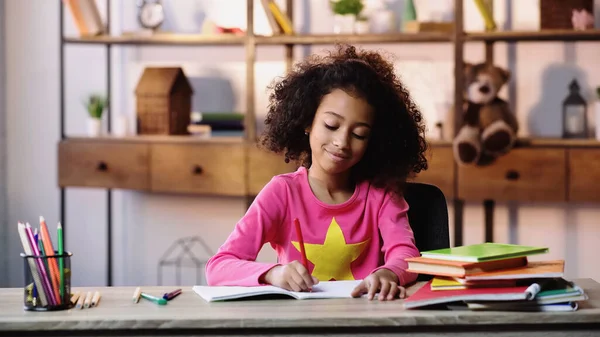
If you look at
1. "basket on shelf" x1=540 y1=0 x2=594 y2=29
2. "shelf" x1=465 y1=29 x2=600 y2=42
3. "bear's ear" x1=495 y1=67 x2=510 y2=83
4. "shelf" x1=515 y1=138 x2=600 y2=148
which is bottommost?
"shelf" x1=515 y1=138 x2=600 y2=148

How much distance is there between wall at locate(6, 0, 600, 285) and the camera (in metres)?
3.80

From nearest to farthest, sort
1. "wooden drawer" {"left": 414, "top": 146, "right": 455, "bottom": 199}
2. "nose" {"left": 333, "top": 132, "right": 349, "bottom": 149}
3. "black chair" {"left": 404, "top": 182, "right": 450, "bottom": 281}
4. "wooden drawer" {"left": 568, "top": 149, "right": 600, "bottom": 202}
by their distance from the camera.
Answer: "nose" {"left": 333, "top": 132, "right": 349, "bottom": 149} → "black chair" {"left": 404, "top": 182, "right": 450, "bottom": 281} → "wooden drawer" {"left": 568, "top": 149, "right": 600, "bottom": 202} → "wooden drawer" {"left": 414, "top": 146, "right": 455, "bottom": 199}

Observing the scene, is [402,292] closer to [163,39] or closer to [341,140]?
[341,140]

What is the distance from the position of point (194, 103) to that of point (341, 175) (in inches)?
95.0

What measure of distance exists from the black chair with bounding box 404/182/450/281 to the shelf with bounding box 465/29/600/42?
1714mm

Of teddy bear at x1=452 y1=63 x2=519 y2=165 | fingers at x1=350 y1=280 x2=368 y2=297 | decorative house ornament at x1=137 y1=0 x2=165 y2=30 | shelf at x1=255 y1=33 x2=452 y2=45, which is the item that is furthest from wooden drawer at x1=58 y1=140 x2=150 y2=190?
fingers at x1=350 y1=280 x2=368 y2=297

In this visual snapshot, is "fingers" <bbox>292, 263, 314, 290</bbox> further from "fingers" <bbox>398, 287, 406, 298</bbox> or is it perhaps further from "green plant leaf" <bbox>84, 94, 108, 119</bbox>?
"green plant leaf" <bbox>84, 94, 108, 119</bbox>

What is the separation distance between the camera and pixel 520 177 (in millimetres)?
3430

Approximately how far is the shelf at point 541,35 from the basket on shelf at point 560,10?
37mm

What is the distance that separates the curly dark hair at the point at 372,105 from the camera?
1.79 meters

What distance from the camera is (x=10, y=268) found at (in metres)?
4.41

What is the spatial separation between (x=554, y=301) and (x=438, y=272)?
0.61 feet

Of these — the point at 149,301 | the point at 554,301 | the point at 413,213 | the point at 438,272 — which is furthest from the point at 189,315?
the point at 413,213

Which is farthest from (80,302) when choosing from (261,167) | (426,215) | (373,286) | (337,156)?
(261,167)
